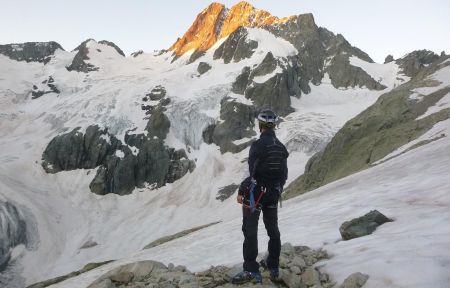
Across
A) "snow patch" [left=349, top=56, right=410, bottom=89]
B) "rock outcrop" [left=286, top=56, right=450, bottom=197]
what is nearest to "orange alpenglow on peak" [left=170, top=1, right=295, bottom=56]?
"snow patch" [left=349, top=56, right=410, bottom=89]

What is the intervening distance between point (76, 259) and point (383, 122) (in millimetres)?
55072

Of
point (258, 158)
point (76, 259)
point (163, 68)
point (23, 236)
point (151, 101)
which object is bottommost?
point (76, 259)

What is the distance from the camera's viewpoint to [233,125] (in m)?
107

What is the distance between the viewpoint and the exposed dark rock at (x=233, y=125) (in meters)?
104

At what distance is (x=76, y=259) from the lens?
2948 inches

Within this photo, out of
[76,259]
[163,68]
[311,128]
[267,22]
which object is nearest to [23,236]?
[76,259]

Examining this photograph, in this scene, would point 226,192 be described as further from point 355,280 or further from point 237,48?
point 355,280

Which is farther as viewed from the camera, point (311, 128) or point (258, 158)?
point (311, 128)

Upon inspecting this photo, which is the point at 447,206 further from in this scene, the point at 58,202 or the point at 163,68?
the point at 163,68

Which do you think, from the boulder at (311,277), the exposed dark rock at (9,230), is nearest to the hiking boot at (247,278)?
the boulder at (311,277)

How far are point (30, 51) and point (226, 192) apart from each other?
134421 mm

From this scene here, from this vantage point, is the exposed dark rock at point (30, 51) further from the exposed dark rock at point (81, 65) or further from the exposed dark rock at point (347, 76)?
the exposed dark rock at point (347, 76)

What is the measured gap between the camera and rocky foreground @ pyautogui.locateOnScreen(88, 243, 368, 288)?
8.14 meters

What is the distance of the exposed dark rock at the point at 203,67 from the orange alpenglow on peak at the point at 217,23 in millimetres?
24933
